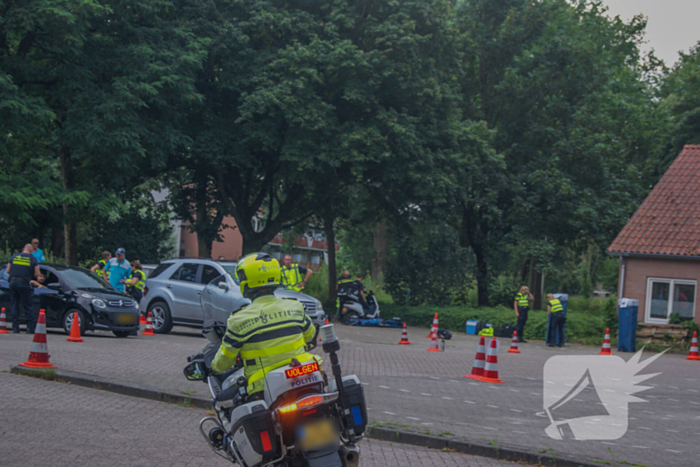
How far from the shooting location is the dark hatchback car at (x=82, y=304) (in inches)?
591

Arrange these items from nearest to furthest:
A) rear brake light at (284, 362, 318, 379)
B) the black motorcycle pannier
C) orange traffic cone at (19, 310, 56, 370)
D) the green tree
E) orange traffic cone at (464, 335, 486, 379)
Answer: rear brake light at (284, 362, 318, 379) < the black motorcycle pannier < orange traffic cone at (19, 310, 56, 370) < orange traffic cone at (464, 335, 486, 379) < the green tree

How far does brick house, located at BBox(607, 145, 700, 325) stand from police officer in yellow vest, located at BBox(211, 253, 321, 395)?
2140 cm

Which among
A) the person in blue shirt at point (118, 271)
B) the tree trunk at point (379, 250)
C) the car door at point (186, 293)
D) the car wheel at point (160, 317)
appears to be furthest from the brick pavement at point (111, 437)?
the tree trunk at point (379, 250)

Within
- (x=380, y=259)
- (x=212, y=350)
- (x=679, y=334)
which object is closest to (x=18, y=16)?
(x=212, y=350)

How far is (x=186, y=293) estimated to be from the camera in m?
17.2

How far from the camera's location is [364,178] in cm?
2736

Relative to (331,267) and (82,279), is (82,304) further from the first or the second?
(331,267)

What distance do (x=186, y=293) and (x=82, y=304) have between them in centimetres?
274

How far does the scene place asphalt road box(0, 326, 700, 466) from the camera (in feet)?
23.5

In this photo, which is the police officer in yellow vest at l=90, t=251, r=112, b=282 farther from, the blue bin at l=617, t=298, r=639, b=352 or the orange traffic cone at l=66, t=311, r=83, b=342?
the blue bin at l=617, t=298, r=639, b=352

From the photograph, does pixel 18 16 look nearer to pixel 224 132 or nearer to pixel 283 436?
pixel 224 132

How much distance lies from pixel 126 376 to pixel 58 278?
647 cm

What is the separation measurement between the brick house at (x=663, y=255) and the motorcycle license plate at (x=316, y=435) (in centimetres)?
2156

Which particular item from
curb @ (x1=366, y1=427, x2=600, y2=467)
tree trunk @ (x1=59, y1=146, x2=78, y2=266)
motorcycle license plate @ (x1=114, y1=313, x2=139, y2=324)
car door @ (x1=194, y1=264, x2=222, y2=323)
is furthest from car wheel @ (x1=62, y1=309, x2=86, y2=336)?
curb @ (x1=366, y1=427, x2=600, y2=467)
